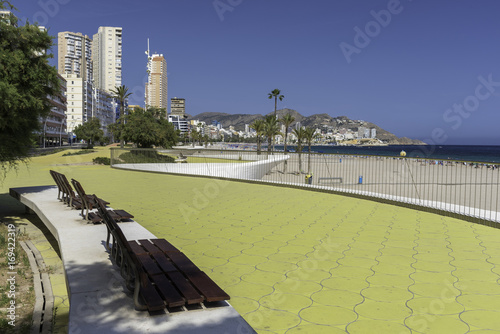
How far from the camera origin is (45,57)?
7957 millimetres

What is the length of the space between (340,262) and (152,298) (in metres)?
3.39

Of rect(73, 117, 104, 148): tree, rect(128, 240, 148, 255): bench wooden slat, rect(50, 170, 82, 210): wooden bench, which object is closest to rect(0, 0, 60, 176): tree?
rect(50, 170, 82, 210): wooden bench

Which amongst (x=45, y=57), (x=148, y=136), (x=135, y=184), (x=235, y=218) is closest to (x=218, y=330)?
(x=235, y=218)

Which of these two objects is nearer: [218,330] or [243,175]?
[218,330]

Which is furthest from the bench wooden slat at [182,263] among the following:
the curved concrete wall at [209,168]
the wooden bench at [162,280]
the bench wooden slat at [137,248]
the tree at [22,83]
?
the curved concrete wall at [209,168]

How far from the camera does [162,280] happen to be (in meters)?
3.85

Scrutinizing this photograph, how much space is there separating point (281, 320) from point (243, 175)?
18.2 m

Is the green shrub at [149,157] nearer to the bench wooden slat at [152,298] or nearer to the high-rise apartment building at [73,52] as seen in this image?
the bench wooden slat at [152,298]

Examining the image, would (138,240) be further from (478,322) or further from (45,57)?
(45,57)

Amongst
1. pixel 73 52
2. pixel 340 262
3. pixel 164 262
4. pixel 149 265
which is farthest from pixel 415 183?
pixel 73 52

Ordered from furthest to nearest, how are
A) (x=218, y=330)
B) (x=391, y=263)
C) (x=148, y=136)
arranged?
(x=148, y=136)
(x=391, y=263)
(x=218, y=330)

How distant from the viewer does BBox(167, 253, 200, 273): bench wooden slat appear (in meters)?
4.17

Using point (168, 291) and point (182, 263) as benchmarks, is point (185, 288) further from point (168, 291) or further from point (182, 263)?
point (182, 263)

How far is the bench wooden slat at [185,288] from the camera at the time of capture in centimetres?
343
